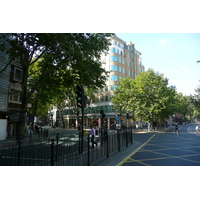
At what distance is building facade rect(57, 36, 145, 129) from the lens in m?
46.7

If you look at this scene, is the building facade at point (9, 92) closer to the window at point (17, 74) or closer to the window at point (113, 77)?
the window at point (17, 74)

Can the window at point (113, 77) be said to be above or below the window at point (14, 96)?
above

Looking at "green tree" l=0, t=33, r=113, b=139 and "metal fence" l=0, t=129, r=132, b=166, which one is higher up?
"green tree" l=0, t=33, r=113, b=139

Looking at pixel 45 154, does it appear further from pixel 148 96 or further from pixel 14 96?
pixel 148 96

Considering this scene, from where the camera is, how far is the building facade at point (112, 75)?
153 feet

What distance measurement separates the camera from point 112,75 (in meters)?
46.7

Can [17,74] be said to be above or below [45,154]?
above

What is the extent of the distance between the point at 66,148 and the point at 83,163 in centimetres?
94

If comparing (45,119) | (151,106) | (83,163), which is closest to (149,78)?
(151,106)

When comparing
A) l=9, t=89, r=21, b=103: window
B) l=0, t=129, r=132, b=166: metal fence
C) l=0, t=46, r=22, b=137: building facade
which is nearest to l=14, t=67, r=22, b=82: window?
l=0, t=46, r=22, b=137: building facade

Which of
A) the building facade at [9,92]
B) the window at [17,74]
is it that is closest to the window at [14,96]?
the building facade at [9,92]

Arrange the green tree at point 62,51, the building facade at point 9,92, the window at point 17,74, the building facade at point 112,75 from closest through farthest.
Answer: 1. the green tree at point 62,51
2. the building facade at point 9,92
3. the window at point 17,74
4. the building facade at point 112,75

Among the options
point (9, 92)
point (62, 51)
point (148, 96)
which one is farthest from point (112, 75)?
point (62, 51)

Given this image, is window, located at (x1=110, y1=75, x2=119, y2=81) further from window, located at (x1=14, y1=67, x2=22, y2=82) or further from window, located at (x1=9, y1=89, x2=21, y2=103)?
window, located at (x1=9, y1=89, x2=21, y2=103)
